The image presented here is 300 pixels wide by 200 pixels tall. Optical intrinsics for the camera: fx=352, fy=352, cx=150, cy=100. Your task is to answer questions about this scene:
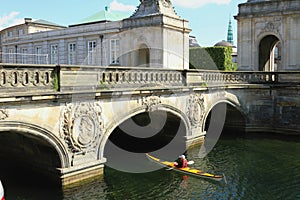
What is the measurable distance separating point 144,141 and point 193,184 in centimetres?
691

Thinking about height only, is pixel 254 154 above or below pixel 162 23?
below

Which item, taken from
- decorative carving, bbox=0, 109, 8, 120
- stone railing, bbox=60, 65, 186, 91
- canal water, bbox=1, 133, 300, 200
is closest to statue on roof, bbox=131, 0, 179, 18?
stone railing, bbox=60, 65, 186, 91

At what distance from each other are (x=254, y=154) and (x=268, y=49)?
10990 mm

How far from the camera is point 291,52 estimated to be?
71.8 ft

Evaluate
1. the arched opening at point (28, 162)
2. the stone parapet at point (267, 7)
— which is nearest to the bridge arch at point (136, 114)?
the arched opening at point (28, 162)

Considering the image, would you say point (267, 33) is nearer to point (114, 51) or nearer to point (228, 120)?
point (228, 120)

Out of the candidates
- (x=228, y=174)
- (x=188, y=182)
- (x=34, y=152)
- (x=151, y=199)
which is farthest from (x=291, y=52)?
(x=34, y=152)

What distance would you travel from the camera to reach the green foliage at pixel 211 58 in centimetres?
3083

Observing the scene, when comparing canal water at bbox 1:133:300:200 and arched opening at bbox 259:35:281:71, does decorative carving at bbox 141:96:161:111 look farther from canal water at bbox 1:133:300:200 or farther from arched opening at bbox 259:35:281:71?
arched opening at bbox 259:35:281:71

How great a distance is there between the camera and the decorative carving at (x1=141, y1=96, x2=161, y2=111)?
531 inches

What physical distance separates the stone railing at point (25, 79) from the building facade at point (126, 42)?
20.4 ft

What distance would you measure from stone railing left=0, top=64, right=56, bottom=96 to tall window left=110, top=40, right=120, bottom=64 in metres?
12.4

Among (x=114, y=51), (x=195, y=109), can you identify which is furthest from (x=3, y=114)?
(x=114, y=51)

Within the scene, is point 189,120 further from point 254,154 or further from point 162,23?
point 162,23
